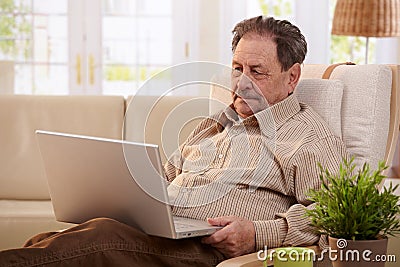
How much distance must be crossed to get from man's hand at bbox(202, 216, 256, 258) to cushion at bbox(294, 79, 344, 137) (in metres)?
0.47

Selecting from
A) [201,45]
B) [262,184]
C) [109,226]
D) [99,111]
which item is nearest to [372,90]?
[262,184]

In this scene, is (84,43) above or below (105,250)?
above

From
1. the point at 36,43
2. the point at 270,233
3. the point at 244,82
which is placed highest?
the point at 244,82

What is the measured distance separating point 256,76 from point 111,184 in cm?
66

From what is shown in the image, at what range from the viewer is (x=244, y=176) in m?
2.25

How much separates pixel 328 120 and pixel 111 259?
83 centimetres

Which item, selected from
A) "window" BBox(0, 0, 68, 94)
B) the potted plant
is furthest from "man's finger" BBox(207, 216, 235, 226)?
"window" BBox(0, 0, 68, 94)

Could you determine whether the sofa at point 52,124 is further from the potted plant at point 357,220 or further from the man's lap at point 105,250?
the potted plant at point 357,220

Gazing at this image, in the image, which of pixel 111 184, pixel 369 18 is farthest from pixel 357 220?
pixel 369 18

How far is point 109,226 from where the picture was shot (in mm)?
1942

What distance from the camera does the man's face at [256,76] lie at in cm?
235

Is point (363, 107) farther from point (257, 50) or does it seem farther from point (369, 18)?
point (369, 18)

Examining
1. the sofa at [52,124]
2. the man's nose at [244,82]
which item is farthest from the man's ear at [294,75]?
the sofa at [52,124]

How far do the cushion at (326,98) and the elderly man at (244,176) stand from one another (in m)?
0.05
